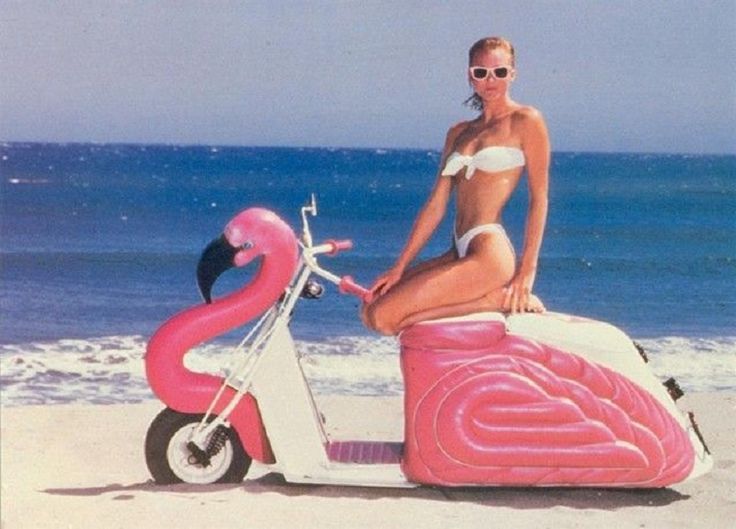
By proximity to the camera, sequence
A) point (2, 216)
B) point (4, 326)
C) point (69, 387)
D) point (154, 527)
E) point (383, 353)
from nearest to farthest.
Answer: point (154, 527), point (69, 387), point (383, 353), point (4, 326), point (2, 216)

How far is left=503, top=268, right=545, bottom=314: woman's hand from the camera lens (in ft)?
14.8

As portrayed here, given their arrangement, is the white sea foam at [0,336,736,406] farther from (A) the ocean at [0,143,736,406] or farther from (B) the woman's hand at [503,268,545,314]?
(B) the woman's hand at [503,268,545,314]

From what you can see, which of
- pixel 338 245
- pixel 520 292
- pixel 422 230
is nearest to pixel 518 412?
pixel 520 292

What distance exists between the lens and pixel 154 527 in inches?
164

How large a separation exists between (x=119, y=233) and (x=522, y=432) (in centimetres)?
1076

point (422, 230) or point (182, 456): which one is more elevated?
point (422, 230)

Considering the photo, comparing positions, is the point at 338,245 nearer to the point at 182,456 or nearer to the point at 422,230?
the point at 422,230

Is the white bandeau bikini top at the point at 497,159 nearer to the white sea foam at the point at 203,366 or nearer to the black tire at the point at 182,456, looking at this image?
the black tire at the point at 182,456

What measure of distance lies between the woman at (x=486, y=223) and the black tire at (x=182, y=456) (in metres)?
0.65

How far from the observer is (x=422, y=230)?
15.1ft

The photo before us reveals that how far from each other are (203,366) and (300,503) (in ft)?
9.53

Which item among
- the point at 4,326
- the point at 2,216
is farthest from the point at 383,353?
the point at 2,216

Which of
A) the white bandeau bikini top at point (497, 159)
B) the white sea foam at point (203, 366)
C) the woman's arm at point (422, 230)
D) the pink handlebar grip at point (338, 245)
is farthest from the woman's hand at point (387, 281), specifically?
the white sea foam at point (203, 366)

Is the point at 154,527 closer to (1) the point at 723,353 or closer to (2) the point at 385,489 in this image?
(2) the point at 385,489
